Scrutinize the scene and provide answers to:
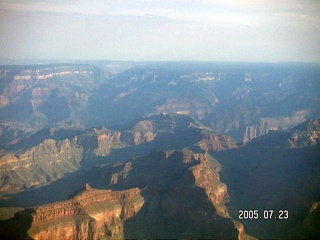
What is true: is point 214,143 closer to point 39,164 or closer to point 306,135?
point 306,135

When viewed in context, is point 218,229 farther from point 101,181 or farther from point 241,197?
point 101,181

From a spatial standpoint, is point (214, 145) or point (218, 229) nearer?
point (218, 229)

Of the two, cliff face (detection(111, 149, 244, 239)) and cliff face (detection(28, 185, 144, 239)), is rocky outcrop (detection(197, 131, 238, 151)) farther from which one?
cliff face (detection(28, 185, 144, 239))

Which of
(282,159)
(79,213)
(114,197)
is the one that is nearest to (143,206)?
(114,197)
